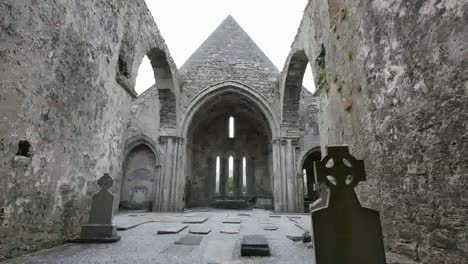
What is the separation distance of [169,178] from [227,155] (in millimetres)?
5506

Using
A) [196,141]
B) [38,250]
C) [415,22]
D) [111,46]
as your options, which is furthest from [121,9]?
[196,141]

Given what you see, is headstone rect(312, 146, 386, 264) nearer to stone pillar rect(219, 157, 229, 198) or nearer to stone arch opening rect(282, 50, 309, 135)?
stone arch opening rect(282, 50, 309, 135)

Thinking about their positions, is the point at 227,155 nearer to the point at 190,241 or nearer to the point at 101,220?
the point at 190,241

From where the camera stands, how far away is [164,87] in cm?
1027

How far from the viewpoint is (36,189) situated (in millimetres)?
2766

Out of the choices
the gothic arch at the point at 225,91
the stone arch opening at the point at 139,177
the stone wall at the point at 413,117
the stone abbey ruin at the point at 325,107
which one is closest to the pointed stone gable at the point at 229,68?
the gothic arch at the point at 225,91

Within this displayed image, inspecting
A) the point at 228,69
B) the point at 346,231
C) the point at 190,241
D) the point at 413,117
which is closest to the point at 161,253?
the point at 190,241

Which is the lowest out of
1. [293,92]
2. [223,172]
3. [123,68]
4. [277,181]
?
[277,181]

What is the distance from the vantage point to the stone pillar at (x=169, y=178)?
10633 millimetres

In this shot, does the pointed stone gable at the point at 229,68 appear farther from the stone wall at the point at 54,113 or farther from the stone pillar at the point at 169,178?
the stone wall at the point at 54,113

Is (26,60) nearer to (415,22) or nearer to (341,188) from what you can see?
(341,188)

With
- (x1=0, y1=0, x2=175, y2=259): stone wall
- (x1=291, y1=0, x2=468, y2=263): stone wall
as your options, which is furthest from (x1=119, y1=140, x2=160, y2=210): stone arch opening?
(x1=291, y1=0, x2=468, y2=263): stone wall

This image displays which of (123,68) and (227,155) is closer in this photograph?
(123,68)

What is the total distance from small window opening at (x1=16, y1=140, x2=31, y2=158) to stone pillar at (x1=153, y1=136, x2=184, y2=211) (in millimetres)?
8373
